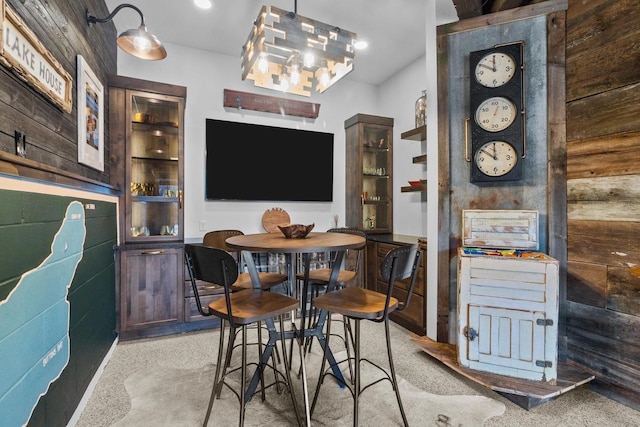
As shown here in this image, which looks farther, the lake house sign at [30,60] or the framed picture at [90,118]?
the framed picture at [90,118]

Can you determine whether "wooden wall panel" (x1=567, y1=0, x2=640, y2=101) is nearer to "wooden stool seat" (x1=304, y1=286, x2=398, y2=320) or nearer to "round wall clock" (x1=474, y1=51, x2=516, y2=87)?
"round wall clock" (x1=474, y1=51, x2=516, y2=87)

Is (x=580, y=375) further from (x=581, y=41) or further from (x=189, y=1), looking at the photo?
(x=189, y=1)

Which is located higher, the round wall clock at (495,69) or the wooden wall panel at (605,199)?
the round wall clock at (495,69)

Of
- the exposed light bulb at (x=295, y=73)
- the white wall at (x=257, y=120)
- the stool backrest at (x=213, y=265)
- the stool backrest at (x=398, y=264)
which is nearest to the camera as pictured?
the stool backrest at (x=213, y=265)

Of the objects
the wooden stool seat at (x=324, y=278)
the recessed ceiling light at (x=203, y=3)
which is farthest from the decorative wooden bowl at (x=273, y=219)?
the recessed ceiling light at (x=203, y=3)

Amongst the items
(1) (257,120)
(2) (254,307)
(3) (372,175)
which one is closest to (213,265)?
(2) (254,307)

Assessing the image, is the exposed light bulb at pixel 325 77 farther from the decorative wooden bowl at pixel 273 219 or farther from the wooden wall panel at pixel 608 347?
the wooden wall panel at pixel 608 347

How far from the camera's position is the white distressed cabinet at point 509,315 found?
6.39 feet

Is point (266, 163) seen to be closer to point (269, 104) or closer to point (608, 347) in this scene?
point (269, 104)

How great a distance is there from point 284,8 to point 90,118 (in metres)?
2.00

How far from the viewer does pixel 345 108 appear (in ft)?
14.6

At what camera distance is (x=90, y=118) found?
234 centimetres

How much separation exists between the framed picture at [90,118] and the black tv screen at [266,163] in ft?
3.92

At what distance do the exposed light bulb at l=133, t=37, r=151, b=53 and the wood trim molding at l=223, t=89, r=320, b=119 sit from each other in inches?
54.5
